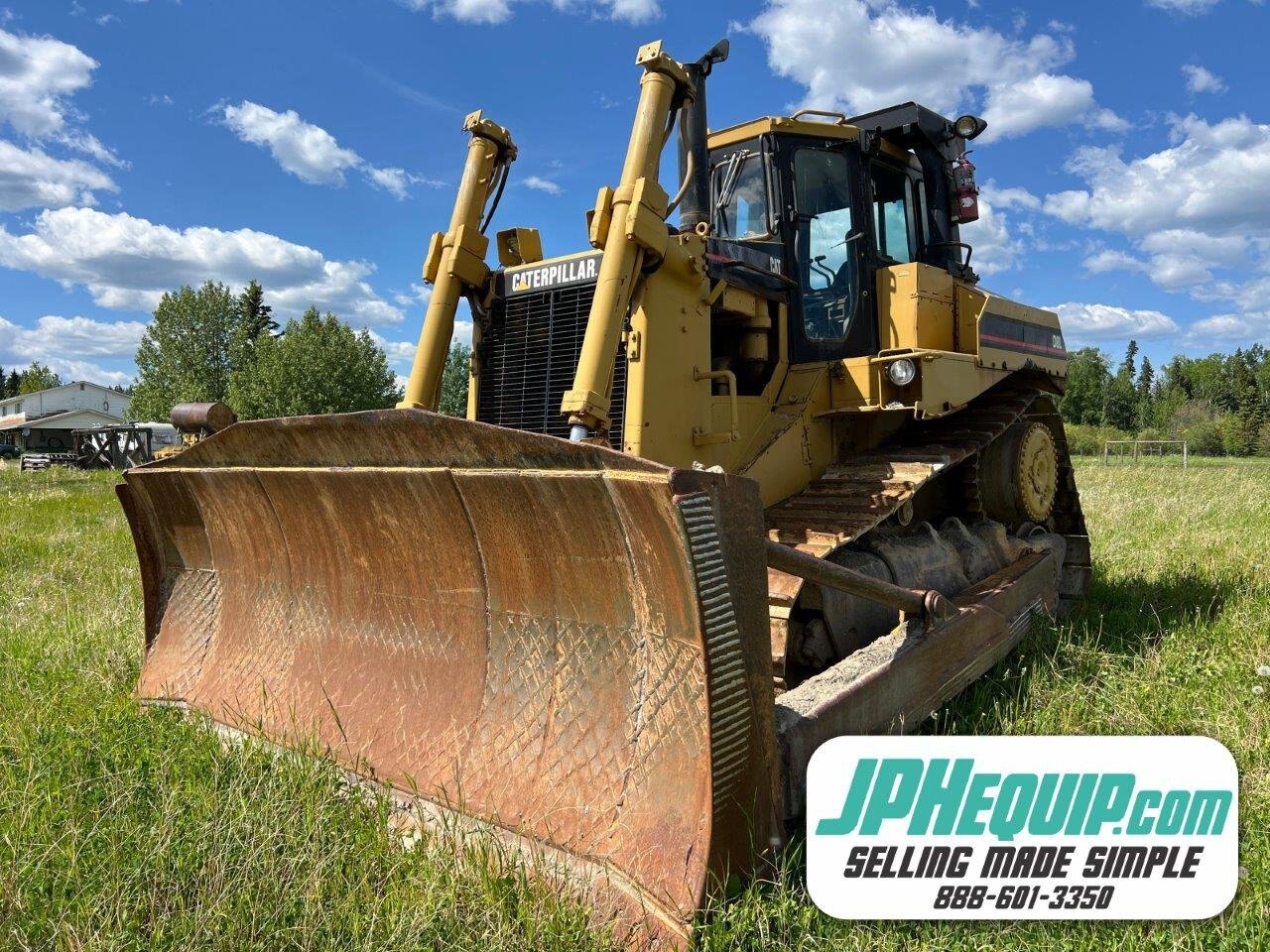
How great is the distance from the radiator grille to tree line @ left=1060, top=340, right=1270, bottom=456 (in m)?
60.8

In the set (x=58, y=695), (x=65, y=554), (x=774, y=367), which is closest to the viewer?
(x=58, y=695)

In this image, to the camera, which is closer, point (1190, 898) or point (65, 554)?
point (1190, 898)

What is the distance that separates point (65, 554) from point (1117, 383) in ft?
345

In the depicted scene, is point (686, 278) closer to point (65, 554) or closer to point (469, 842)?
point (469, 842)

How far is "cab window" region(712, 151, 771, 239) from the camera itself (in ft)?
17.3

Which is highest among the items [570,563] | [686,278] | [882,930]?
[686,278]

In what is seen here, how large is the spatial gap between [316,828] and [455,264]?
10.7ft

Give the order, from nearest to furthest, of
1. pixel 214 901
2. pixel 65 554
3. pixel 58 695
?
pixel 214 901 < pixel 58 695 < pixel 65 554

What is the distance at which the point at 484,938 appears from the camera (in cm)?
227

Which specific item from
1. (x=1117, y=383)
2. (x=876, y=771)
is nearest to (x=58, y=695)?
(x=876, y=771)

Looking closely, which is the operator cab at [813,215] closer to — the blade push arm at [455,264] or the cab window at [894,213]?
the cab window at [894,213]

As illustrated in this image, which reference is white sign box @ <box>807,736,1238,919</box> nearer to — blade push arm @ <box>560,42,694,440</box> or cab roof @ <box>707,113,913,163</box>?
blade push arm @ <box>560,42,694,440</box>

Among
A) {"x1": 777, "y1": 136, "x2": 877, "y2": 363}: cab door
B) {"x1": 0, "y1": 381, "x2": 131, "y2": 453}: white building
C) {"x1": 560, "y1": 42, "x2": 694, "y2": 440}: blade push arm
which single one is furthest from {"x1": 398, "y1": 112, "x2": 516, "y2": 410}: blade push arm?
{"x1": 0, "y1": 381, "x2": 131, "y2": 453}: white building

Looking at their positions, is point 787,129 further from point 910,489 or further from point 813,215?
point 910,489
